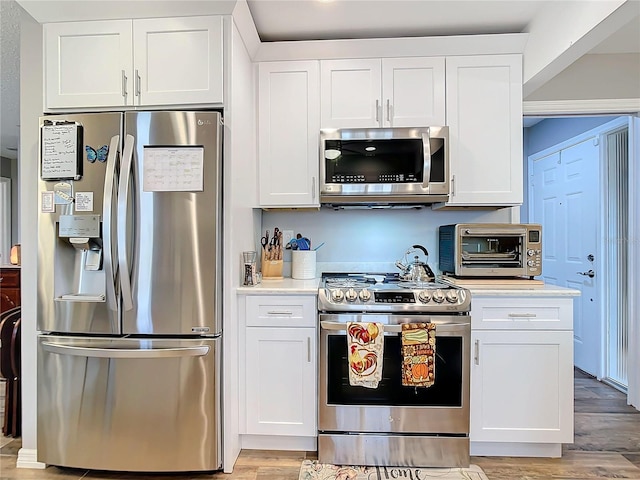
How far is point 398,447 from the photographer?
197cm

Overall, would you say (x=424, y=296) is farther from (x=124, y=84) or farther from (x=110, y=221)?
(x=124, y=84)

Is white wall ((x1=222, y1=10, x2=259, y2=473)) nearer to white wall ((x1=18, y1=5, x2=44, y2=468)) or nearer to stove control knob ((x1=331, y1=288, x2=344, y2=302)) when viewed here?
stove control knob ((x1=331, y1=288, x2=344, y2=302))

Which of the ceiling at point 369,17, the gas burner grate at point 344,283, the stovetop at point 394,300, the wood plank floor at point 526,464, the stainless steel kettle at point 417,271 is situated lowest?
the wood plank floor at point 526,464

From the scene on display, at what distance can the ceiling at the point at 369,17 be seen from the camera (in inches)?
81.7

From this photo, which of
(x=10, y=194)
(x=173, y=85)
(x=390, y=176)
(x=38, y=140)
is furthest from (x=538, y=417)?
(x=10, y=194)

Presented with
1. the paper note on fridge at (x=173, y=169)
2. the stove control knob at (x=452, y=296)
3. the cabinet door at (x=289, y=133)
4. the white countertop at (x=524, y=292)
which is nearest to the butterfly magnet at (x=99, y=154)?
the paper note on fridge at (x=173, y=169)

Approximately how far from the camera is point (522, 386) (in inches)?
78.5

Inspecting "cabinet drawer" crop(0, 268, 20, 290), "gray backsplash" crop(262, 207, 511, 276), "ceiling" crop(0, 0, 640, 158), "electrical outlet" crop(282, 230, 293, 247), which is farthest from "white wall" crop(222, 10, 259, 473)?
"cabinet drawer" crop(0, 268, 20, 290)

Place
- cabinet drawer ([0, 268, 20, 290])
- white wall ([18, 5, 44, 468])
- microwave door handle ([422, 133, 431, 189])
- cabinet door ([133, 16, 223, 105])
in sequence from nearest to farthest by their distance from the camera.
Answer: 1. cabinet door ([133, 16, 223, 105])
2. white wall ([18, 5, 44, 468])
3. microwave door handle ([422, 133, 431, 189])
4. cabinet drawer ([0, 268, 20, 290])

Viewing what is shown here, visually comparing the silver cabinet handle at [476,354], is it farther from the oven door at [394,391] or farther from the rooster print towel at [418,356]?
the rooster print towel at [418,356]

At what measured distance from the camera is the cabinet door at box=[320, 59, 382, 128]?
7.76 ft

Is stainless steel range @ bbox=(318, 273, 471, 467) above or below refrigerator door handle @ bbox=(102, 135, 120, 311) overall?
below

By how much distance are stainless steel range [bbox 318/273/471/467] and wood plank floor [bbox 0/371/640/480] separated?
0.21 meters

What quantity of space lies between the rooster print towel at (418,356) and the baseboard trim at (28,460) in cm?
196
